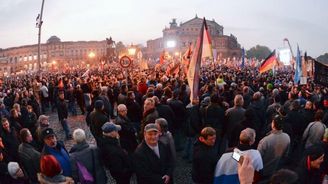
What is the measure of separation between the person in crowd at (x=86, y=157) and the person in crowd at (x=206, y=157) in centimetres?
161

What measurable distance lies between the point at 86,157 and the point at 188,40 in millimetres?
121314

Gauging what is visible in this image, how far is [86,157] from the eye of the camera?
599 cm

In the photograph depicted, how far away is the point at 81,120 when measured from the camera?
16094 mm

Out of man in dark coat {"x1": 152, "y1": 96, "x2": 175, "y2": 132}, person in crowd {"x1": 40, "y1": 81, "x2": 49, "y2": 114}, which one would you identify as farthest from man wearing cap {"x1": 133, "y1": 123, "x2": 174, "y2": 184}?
person in crowd {"x1": 40, "y1": 81, "x2": 49, "y2": 114}

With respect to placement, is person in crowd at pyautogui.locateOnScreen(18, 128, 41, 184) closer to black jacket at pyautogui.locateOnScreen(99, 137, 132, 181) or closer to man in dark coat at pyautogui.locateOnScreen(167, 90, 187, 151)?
black jacket at pyautogui.locateOnScreen(99, 137, 132, 181)

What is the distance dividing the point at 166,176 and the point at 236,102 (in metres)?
3.37

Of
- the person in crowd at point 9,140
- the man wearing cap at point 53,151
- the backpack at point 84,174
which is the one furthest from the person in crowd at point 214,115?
the person in crowd at point 9,140

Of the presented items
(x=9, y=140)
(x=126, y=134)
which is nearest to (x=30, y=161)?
(x=9, y=140)

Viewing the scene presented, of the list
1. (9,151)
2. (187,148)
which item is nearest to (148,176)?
(9,151)

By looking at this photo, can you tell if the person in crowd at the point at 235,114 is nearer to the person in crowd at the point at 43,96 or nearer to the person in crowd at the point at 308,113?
the person in crowd at the point at 308,113

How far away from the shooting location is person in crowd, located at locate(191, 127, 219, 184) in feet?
18.1

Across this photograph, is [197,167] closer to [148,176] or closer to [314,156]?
[148,176]

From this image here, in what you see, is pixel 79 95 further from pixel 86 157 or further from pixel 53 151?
pixel 86 157

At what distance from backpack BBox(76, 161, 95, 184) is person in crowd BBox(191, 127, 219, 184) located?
1.74 meters
